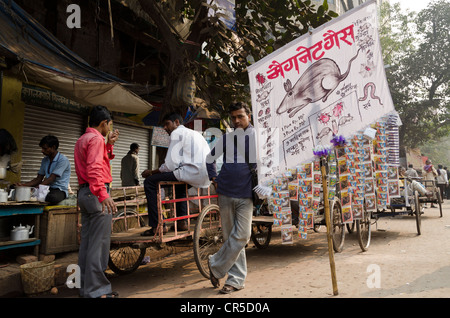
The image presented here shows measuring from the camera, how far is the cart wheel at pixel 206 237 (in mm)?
4109

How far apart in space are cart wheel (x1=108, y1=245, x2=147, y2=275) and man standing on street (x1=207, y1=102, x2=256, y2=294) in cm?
166

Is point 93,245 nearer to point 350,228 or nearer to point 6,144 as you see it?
point 6,144

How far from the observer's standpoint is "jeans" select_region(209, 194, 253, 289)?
3721mm

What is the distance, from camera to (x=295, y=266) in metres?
5.07

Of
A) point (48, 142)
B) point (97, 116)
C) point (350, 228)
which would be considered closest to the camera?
point (97, 116)

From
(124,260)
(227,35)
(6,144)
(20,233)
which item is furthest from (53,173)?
(227,35)

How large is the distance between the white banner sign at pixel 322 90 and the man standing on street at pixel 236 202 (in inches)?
9.0

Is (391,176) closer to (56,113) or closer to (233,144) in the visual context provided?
(233,144)

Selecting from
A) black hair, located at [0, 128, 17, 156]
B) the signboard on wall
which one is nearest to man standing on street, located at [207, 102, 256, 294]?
black hair, located at [0, 128, 17, 156]

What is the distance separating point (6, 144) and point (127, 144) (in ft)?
12.3

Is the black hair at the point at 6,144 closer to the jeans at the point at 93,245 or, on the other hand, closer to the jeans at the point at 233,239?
the jeans at the point at 93,245

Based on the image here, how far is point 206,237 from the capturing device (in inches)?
176
